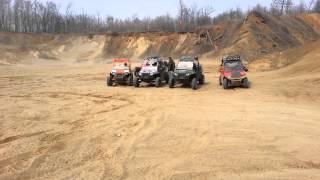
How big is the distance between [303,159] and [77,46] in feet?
199

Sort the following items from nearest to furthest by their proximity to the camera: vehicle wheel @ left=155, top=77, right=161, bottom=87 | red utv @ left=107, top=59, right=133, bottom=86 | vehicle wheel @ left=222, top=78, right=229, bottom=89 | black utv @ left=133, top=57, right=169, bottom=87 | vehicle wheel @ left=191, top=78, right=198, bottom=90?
vehicle wheel @ left=222, top=78, right=229, bottom=89, vehicle wheel @ left=191, top=78, right=198, bottom=90, vehicle wheel @ left=155, top=77, right=161, bottom=87, black utv @ left=133, top=57, right=169, bottom=87, red utv @ left=107, top=59, right=133, bottom=86

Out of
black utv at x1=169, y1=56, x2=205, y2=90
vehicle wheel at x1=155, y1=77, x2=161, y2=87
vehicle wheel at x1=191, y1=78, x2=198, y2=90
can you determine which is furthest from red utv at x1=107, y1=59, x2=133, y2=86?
vehicle wheel at x1=191, y1=78, x2=198, y2=90

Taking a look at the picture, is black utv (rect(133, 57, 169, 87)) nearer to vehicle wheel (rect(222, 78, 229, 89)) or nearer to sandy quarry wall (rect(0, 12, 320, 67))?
vehicle wheel (rect(222, 78, 229, 89))

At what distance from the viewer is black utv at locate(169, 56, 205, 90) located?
25.5 metres

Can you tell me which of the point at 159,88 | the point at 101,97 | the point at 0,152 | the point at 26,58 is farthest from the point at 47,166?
→ the point at 26,58

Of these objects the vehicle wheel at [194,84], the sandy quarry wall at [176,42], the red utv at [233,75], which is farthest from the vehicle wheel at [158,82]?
the sandy quarry wall at [176,42]

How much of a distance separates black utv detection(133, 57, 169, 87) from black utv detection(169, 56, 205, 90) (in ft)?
3.82

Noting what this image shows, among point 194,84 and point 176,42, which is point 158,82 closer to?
point 194,84

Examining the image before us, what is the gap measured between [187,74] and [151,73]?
2.25 m

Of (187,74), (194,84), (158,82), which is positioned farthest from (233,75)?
(158,82)

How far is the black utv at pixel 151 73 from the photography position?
26.7 metres

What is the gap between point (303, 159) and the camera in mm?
10391

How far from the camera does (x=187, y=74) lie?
1003 inches

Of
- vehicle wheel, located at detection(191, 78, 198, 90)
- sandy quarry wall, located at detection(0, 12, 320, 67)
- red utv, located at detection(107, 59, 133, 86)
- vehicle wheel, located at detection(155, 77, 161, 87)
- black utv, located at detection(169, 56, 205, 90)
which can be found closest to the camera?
vehicle wheel, located at detection(191, 78, 198, 90)
